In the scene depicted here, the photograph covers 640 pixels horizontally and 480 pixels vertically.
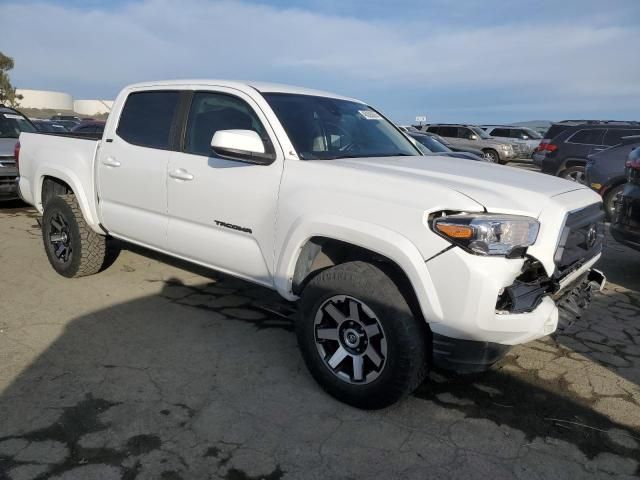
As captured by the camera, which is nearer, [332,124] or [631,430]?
[631,430]

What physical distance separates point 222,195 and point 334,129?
958 mm

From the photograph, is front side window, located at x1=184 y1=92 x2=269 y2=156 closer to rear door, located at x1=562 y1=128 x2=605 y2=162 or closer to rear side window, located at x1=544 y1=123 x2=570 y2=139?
rear door, located at x1=562 y1=128 x2=605 y2=162

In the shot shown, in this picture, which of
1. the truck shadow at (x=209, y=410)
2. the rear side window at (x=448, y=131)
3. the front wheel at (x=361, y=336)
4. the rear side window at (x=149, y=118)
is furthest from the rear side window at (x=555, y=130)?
the front wheel at (x=361, y=336)

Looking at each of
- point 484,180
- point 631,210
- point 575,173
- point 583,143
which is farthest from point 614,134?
point 484,180

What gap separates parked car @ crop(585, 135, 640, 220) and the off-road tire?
743 centimetres

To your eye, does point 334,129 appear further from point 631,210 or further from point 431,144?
point 431,144

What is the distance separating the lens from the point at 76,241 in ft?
15.8

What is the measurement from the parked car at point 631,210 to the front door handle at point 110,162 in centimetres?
460

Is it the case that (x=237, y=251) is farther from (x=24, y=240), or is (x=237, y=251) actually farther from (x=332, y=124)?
(x=24, y=240)

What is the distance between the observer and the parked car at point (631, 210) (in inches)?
188

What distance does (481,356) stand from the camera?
256 centimetres

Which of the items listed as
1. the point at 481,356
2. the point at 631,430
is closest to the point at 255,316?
the point at 481,356

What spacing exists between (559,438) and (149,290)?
3.59 meters

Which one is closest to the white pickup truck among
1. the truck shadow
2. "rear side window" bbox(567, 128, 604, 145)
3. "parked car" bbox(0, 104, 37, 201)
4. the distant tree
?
the truck shadow
